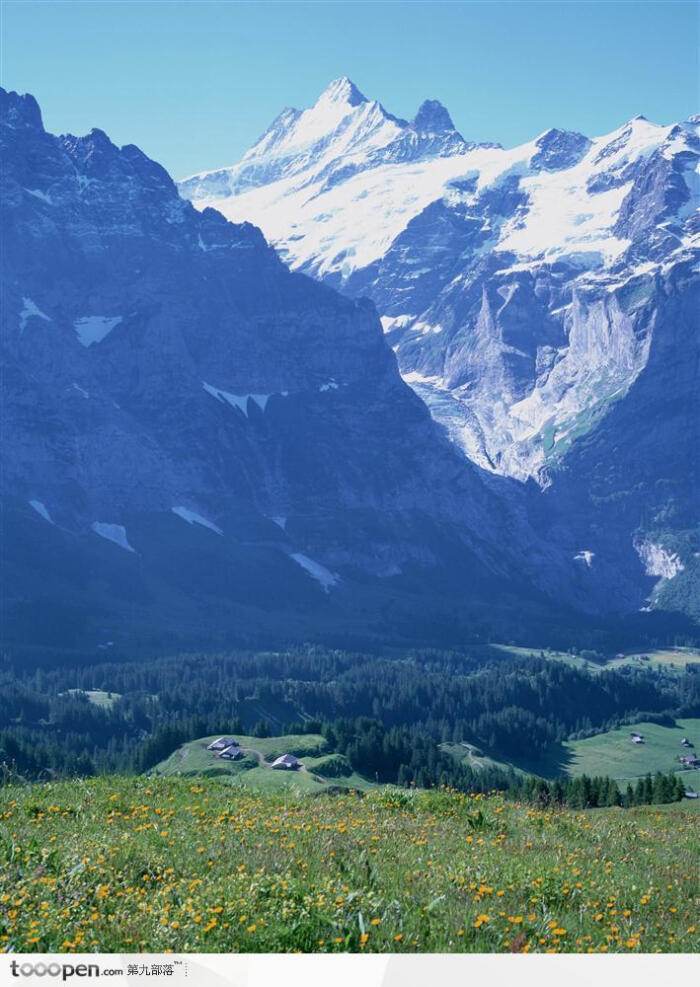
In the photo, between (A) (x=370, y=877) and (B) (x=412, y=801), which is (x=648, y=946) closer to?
(A) (x=370, y=877)

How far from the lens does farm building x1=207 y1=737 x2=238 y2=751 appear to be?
14836cm

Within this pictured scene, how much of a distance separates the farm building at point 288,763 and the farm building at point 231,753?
682cm

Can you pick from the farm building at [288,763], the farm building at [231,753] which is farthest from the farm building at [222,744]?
the farm building at [288,763]

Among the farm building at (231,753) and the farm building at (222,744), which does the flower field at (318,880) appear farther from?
the farm building at (222,744)

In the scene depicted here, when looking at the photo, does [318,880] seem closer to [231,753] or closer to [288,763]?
[288,763]

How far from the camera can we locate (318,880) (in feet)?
59.5

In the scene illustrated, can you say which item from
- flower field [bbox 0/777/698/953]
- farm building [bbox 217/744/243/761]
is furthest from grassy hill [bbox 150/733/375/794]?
flower field [bbox 0/777/698/953]

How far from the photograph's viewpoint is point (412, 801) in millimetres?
28062
